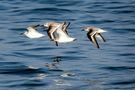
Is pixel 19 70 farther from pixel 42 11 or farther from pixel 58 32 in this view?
pixel 42 11

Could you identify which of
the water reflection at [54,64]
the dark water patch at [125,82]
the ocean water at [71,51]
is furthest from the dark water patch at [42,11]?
the dark water patch at [125,82]

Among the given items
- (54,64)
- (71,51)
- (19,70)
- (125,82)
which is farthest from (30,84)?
(71,51)

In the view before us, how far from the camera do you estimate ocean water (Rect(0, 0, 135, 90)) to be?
1118 inches

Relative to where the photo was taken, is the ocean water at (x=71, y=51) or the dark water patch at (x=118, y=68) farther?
the dark water patch at (x=118, y=68)

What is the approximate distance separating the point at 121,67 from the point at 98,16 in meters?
12.7

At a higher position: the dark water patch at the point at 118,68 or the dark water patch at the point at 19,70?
the dark water patch at the point at 19,70

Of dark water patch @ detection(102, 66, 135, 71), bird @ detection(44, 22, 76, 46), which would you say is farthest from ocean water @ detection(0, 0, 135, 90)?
bird @ detection(44, 22, 76, 46)

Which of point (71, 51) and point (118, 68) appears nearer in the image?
point (118, 68)

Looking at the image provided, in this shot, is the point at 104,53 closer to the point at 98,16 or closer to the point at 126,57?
the point at 126,57

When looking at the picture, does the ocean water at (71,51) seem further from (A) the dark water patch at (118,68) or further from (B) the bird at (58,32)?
(B) the bird at (58,32)

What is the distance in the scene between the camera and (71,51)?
112 ft

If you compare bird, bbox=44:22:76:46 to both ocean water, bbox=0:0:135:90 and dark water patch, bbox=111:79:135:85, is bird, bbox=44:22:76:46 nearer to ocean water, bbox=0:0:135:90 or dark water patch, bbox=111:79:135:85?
ocean water, bbox=0:0:135:90

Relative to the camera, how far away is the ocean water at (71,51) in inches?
1118

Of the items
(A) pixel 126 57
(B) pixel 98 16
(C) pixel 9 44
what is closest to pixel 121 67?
(A) pixel 126 57
